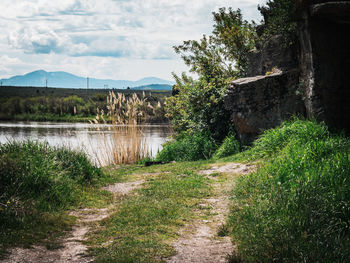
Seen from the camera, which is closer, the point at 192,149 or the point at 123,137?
the point at 192,149

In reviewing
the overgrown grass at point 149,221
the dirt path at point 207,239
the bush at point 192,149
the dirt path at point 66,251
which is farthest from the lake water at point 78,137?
the dirt path at point 207,239

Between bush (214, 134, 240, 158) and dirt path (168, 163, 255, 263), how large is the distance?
455cm

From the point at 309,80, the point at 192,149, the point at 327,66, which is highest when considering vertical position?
the point at 327,66

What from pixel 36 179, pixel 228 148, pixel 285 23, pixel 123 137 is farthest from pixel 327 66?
pixel 123 137

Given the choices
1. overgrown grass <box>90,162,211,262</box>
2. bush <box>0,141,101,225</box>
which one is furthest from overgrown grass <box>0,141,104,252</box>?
overgrown grass <box>90,162,211,262</box>

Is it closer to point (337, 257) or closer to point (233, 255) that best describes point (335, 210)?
point (337, 257)

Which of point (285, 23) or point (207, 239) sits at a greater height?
point (285, 23)

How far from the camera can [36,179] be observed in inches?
263

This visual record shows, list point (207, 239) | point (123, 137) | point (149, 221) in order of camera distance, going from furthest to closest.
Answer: point (123, 137)
point (149, 221)
point (207, 239)

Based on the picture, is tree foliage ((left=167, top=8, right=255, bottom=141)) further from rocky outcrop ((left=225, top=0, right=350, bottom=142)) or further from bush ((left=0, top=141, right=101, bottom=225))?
bush ((left=0, top=141, right=101, bottom=225))

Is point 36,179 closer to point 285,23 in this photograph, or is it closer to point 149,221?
point 149,221

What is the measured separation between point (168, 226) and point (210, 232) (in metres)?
0.64

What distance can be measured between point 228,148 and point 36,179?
6811 millimetres

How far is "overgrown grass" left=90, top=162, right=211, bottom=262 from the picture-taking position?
4.45 meters
